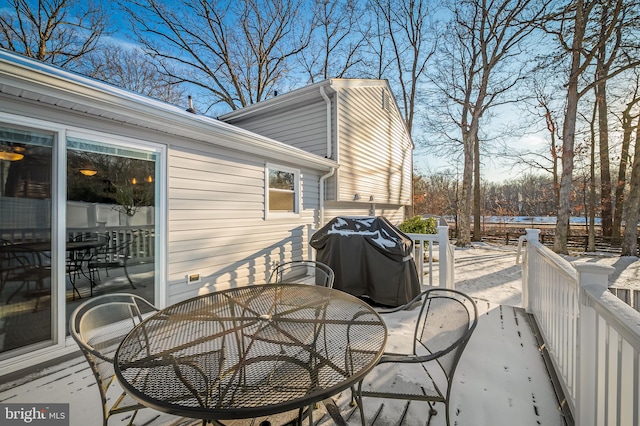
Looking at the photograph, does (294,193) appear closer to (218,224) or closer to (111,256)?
(218,224)

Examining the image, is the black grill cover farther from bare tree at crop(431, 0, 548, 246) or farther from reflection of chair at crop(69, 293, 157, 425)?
bare tree at crop(431, 0, 548, 246)

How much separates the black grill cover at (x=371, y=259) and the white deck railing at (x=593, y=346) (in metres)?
1.52

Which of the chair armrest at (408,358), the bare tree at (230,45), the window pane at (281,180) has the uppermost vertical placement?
the bare tree at (230,45)

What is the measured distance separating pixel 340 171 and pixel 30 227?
5.54m

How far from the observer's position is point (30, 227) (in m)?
2.50

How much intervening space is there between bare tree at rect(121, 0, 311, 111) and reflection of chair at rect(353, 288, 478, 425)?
11841 mm

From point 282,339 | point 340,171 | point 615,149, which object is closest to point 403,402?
point 282,339

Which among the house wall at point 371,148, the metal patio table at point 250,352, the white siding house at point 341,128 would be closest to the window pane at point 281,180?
the white siding house at point 341,128

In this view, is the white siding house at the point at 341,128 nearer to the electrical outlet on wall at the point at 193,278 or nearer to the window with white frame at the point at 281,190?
the window with white frame at the point at 281,190

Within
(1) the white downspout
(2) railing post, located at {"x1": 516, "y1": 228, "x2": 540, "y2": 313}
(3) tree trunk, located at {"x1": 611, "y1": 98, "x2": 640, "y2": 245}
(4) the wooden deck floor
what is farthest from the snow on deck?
(3) tree trunk, located at {"x1": 611, "y1": 98, "x2": 640, "y2": 245}

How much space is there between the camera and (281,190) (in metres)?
5.54

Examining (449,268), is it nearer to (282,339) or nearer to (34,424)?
(282,339)

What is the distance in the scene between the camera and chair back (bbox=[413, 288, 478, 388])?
153cm

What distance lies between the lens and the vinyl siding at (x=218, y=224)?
362 centimetres
